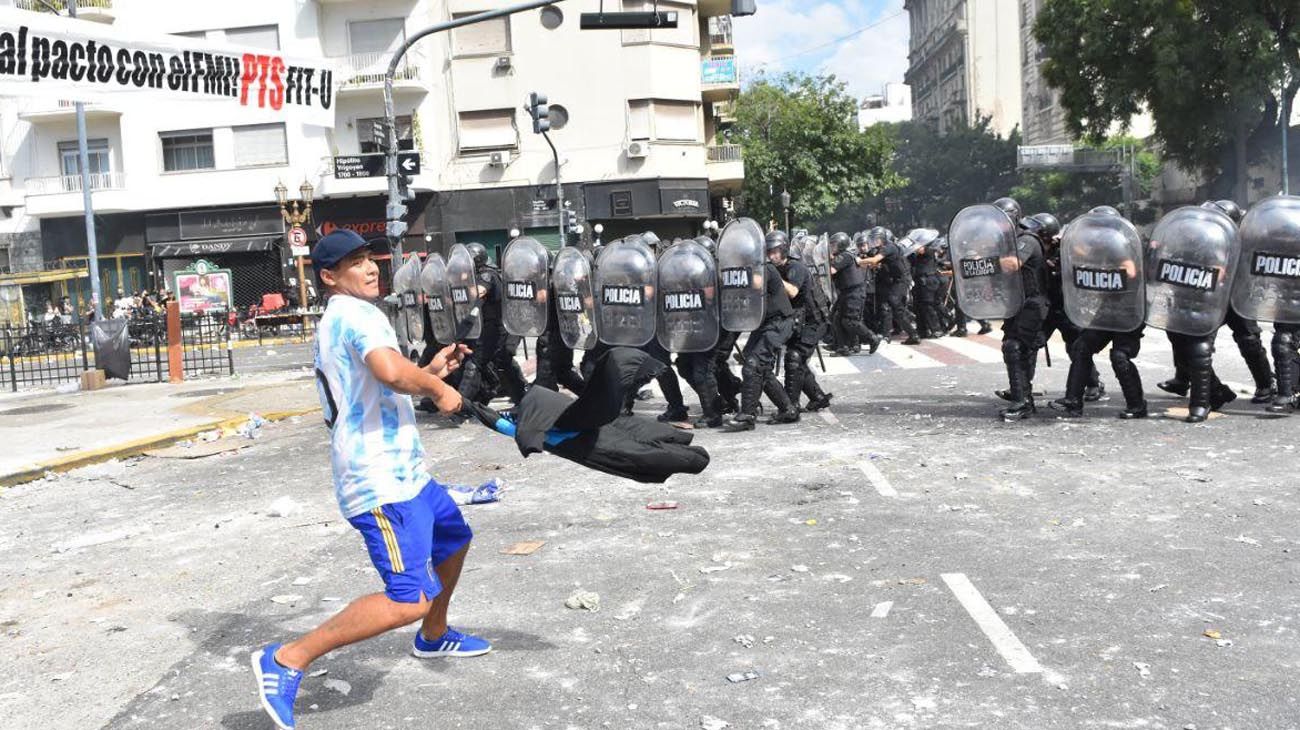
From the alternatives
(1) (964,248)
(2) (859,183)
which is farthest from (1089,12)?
(1) (964,248)

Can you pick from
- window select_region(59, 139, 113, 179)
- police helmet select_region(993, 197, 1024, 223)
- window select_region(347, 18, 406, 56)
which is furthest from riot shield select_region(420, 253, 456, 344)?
window select_region(59, 139, 113, 179)

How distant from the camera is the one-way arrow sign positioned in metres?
17.7

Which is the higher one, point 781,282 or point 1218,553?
point 781,282

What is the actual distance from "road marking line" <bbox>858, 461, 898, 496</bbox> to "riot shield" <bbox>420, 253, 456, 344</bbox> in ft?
19.6

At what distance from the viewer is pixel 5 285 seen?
2642 cm

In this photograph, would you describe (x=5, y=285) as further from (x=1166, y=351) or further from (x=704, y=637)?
(x=704, y=637)

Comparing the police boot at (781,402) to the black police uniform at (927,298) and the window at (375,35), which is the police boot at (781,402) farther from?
the window at (375,35)

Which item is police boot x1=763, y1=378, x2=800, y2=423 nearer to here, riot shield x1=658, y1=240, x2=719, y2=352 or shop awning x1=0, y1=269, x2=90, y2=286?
riot shield x1=658, y1=240, x2=719, y2=352

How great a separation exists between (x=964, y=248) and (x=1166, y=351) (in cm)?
553

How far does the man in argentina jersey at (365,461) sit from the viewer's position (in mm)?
4250

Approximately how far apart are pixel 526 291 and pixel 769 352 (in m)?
2.84

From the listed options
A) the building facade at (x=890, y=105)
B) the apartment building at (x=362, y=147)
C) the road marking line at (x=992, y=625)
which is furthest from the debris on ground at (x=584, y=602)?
the building facade at (x=890, y=105)

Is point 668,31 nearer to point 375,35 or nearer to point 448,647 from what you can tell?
point 375,35

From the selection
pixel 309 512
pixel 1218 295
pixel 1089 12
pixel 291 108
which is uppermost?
pixel 1089 12
